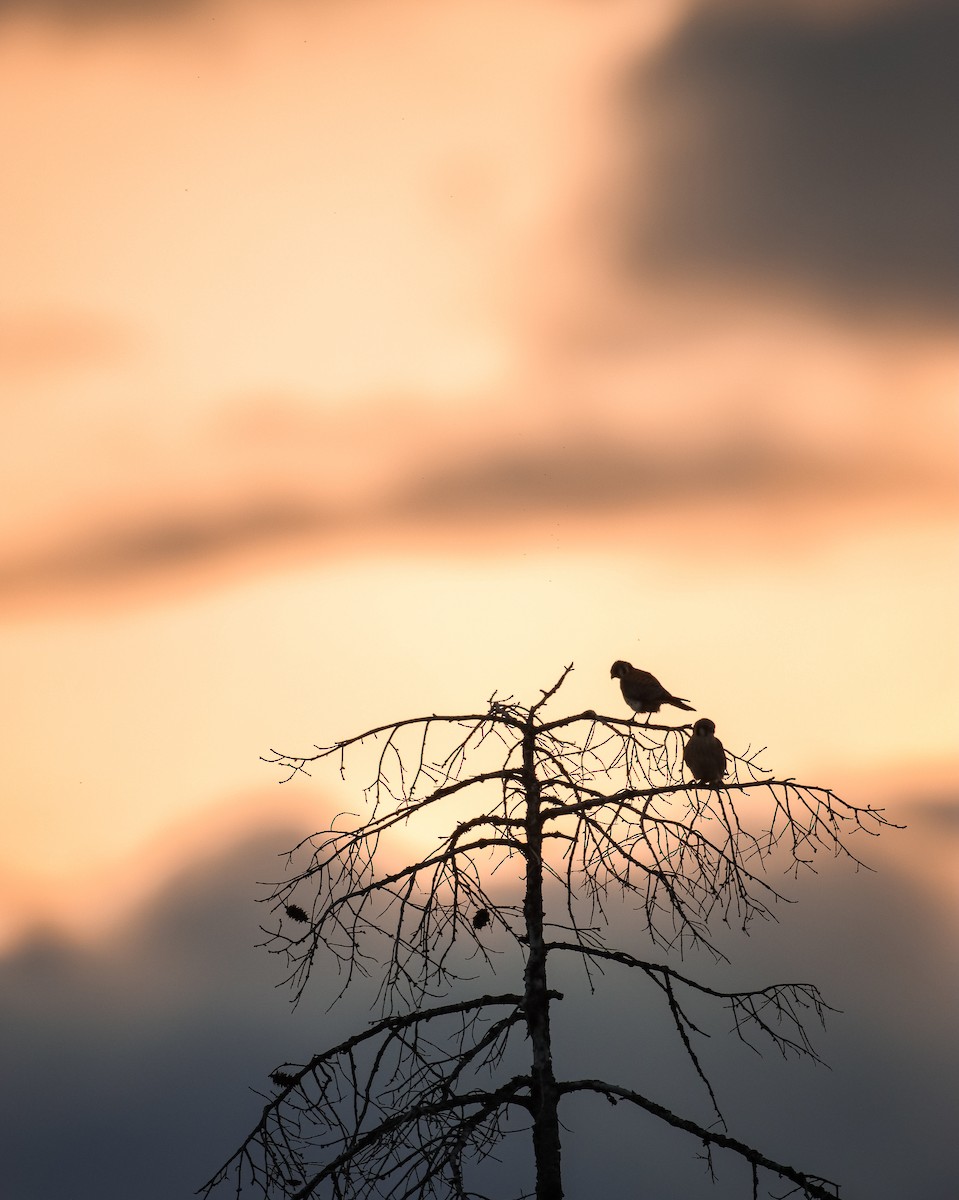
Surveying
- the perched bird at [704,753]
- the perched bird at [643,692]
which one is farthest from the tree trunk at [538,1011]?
the perched bird at [643,692]

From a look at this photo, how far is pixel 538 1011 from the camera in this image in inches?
379

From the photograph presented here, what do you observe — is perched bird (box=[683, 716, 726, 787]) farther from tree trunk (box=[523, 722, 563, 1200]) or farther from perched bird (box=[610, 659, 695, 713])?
tree trunk (box=[523, 722, 563, 1200])

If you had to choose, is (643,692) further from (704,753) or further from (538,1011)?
(538,1011)

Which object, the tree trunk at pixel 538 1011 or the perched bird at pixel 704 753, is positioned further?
the perched bird at pixel 704 753

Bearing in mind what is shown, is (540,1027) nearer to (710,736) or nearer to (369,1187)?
(369,1187)

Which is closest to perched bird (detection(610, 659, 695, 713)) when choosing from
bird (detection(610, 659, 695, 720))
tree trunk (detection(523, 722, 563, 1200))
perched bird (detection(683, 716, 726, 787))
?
bird (detection(610, 659, 695, 720))

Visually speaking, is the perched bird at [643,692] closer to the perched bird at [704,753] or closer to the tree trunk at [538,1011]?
the perched bird at [704,753]

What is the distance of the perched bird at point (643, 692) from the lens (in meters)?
16.2

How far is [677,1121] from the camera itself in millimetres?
9297

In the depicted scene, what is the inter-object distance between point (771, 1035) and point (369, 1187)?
292 centimetres

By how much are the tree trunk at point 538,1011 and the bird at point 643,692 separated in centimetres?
643

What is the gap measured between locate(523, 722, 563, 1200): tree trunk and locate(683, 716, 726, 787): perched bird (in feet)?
12.8

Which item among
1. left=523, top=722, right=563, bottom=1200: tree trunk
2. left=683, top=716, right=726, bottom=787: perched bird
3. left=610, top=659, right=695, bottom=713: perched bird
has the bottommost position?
left=523, top=722, right=563, bottom=1200: tree trunk

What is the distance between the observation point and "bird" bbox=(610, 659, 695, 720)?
53.1 ft
